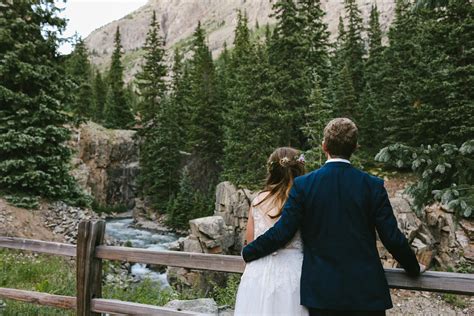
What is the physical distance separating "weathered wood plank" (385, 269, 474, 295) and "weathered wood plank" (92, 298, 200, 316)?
2119mm

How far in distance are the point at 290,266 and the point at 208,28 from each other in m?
204

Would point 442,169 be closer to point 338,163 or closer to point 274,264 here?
point 338,163

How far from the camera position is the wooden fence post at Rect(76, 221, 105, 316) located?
15.9ft

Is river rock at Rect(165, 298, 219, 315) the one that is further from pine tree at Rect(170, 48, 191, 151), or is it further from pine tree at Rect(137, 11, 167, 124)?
pine tree at Rect(137, 11, 167, 124)

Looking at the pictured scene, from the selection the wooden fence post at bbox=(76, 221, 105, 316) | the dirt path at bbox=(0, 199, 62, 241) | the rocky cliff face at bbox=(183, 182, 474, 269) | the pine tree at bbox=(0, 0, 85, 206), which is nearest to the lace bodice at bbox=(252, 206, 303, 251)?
the wooden fence post at bbox=(76, 221, 105, 316)

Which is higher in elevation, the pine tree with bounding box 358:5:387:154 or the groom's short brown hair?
the pine tree with bounding box 358:5:387:154

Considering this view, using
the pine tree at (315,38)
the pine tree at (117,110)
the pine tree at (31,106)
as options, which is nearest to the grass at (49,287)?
the pine tree at (31,106)

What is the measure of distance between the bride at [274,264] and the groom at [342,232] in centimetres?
17

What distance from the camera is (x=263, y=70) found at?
92.3ft

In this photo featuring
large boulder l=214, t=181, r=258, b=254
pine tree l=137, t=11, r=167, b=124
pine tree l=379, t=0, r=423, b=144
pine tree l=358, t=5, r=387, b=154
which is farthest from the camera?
pine tree l=137, t=11, r=167, b=124

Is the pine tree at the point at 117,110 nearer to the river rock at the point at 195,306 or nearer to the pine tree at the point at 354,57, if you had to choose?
the pine tree at the point at 354,57

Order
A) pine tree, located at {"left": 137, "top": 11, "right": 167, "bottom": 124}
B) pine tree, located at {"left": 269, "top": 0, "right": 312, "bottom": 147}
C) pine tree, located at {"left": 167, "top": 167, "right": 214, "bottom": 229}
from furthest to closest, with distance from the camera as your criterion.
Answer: pine tree, located at {"left": 137, "top": 11, "right": 167, "bottom": 124} → pine tree, located at {"left": 167, "top": 167, "right": 214, "bottom": 229} → pine tree, located at {"left": 269, "top": 0, "right": 312, "bottom": 147}

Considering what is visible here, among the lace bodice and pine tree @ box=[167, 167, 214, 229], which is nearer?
the lace bodice

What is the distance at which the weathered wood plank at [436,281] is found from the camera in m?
3.05
